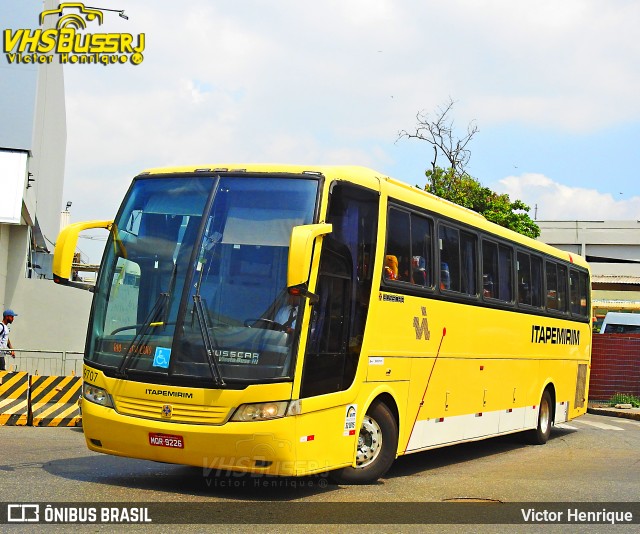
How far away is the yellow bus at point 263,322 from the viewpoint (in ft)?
28.1

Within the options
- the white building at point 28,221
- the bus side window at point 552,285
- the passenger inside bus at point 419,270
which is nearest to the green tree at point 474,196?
the white building at point 28,221

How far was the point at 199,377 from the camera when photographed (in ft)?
28.2

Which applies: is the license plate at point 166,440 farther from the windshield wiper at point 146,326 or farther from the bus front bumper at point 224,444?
the windshield wiper at point 146,326

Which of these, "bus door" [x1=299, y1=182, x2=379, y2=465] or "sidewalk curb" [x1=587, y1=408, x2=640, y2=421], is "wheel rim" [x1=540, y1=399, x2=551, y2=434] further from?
"bus door" [x1=299, y1=182, x2=379, y2=465]

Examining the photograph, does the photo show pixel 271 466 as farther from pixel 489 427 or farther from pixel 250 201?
pixel 489 427

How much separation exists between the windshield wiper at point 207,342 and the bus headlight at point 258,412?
0.30 meters

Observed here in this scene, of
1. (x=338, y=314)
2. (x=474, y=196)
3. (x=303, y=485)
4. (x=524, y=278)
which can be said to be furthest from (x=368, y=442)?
(x=474, y=196)

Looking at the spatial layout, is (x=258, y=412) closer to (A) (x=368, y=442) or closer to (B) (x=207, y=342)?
(B) (x=207, y=342)

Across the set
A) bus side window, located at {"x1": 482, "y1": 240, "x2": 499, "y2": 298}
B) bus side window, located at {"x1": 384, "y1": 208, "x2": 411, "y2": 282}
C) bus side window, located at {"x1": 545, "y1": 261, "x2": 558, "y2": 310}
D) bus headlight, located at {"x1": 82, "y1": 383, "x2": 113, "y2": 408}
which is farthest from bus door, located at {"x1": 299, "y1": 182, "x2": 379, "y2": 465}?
bus side window, located at {"x1": 545, "y1": 261, "x2": 558, "y2": 310}

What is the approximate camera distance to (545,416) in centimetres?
1659

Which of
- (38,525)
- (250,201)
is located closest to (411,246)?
(250,201)

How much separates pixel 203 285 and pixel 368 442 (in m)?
2.73

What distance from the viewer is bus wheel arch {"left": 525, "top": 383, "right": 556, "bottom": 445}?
16328 mm

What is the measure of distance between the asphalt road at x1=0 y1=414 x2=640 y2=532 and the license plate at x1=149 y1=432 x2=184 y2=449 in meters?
0.49
